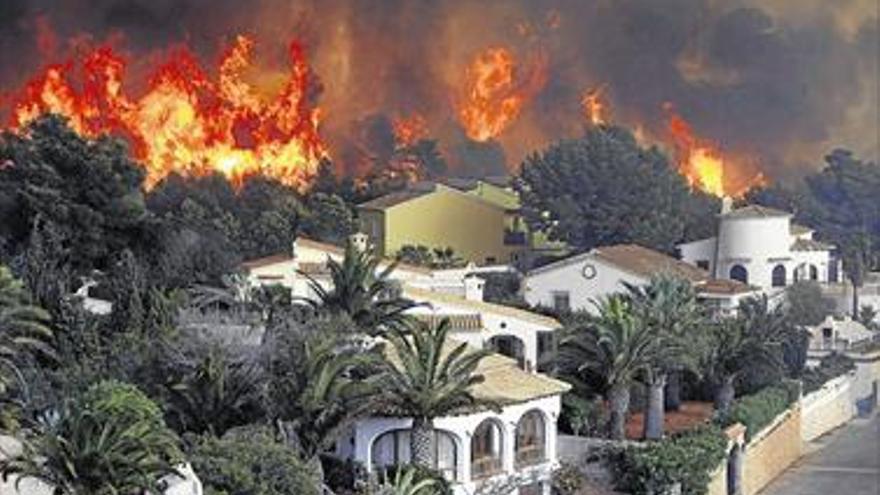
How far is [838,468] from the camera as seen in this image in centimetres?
4753

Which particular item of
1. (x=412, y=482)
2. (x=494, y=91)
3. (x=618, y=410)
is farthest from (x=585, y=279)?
(x=494, y=91)

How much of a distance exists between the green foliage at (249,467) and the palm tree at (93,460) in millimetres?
2567

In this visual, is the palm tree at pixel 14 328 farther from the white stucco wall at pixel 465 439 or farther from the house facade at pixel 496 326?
the house facade at pixel 496 326

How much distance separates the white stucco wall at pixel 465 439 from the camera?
1341 inches

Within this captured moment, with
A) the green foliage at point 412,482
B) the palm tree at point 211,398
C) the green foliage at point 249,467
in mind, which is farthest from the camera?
the palm tree at point 211,398

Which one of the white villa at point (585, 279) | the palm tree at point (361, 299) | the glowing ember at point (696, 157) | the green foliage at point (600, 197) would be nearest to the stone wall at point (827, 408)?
the white villa at point (585, 279)

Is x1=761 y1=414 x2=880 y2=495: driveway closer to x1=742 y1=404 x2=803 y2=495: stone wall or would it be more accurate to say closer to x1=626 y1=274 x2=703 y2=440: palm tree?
x1=742 y1=404 x2=803 y2=495: stone wall

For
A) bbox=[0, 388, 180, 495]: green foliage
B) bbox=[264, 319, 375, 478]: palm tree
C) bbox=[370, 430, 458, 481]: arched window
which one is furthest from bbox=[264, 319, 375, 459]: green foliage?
bbox=[0, 388, 180, 495]: green foliage

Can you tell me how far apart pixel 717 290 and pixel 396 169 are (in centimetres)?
3571

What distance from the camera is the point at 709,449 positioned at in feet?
127

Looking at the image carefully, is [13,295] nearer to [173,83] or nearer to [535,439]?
[535,439]

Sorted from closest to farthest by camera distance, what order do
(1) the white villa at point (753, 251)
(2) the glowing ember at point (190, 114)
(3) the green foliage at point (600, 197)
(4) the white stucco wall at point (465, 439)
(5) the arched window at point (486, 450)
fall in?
(4) the white stucco wall at point (465, 439)
(5) the arched window at point (486, 450)
(1) the white villa at point (753, 251)
(3) the green foliage at point (600, 197)
(2) the glowing ember at point (190, 114)

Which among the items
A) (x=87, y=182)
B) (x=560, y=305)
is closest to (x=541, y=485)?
(x=87, y=182)

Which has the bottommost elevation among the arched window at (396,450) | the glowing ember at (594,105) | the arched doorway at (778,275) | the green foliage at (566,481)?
the green foliage at (566,481)
